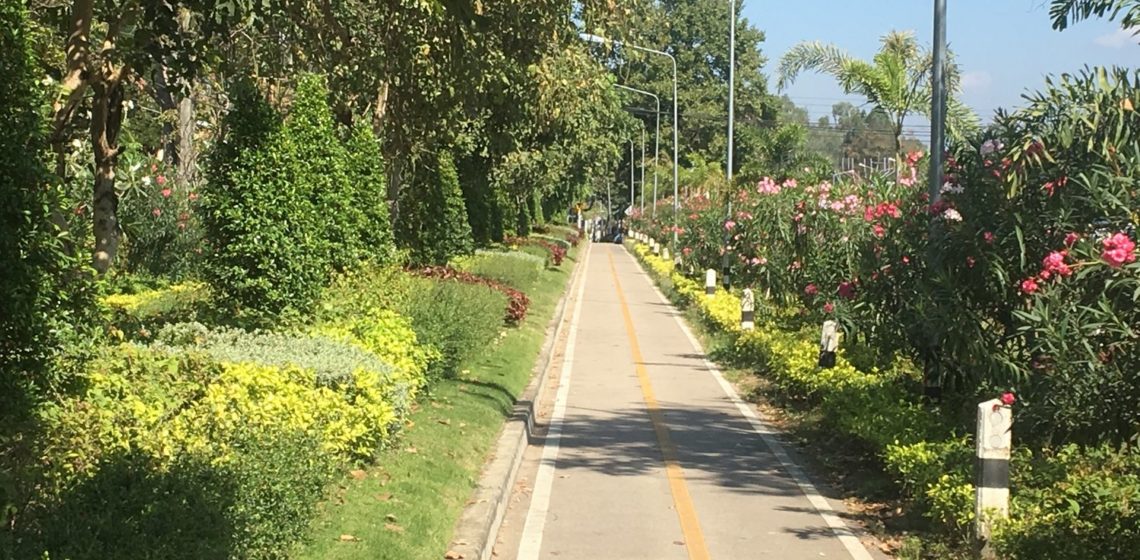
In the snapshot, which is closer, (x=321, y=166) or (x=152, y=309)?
(x=321, y=166)

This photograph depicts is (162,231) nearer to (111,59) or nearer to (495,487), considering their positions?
(111,59)

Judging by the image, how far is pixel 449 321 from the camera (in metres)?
14.2

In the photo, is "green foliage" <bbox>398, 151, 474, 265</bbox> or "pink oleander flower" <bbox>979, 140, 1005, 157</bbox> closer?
"pink oleander flower" <bbox>979, 140, 1005, 157</bbox>

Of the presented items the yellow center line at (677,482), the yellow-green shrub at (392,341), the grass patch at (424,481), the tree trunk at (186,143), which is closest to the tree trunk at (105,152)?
the yellow-green shrub at (392,341)

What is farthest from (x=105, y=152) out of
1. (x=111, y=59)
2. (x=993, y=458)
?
(x=993, y=458)

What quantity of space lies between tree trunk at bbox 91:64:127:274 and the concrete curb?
11.1ft

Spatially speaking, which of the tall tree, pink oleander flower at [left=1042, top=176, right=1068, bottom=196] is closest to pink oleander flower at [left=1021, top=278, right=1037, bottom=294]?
pink oleander flower at [left=1042, top=176, right=1068, bottom=196]

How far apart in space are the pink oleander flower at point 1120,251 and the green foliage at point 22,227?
5526mm

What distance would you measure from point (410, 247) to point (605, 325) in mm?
4640

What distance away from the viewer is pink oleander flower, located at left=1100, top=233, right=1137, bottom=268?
6.98m

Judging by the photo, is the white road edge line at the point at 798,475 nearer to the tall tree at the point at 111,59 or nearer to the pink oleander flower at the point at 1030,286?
the pink oleander flower at the point at 1030,286

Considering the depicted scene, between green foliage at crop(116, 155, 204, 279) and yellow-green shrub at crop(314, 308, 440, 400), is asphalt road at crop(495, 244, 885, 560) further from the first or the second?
green foliage at crop(116, 155, 204, 279)

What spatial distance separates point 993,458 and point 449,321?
7.60m

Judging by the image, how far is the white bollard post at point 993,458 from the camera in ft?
25.5
